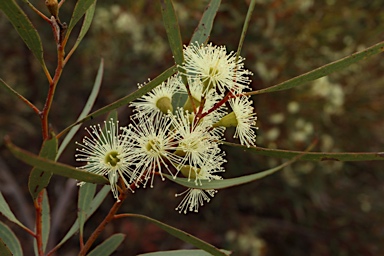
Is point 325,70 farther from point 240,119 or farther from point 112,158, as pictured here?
point 112,158

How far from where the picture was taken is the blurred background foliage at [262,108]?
291 centimetres

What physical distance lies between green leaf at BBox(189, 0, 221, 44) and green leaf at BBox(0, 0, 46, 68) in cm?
30

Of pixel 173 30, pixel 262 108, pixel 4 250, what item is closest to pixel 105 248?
pixel 4 250

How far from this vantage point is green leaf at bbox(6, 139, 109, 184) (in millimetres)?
585

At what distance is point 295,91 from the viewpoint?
2922 millimetres

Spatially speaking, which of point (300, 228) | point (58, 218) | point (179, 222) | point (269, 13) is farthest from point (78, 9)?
point (300, 228)

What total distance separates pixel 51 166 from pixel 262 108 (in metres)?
2.35

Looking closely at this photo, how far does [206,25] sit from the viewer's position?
39.7 inches

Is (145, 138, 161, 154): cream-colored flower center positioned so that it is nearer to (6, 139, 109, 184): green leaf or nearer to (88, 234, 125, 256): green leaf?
(6, 139, 109, 184): green leaf

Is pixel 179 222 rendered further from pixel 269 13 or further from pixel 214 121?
pixel 214 121

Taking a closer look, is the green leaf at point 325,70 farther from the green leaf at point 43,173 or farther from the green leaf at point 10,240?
the green leaf at point 10,240

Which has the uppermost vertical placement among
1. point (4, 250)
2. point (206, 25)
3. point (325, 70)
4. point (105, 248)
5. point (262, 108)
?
point (262, 108)

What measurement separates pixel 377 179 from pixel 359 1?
3.80 feet

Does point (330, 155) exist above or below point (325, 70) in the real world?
below
